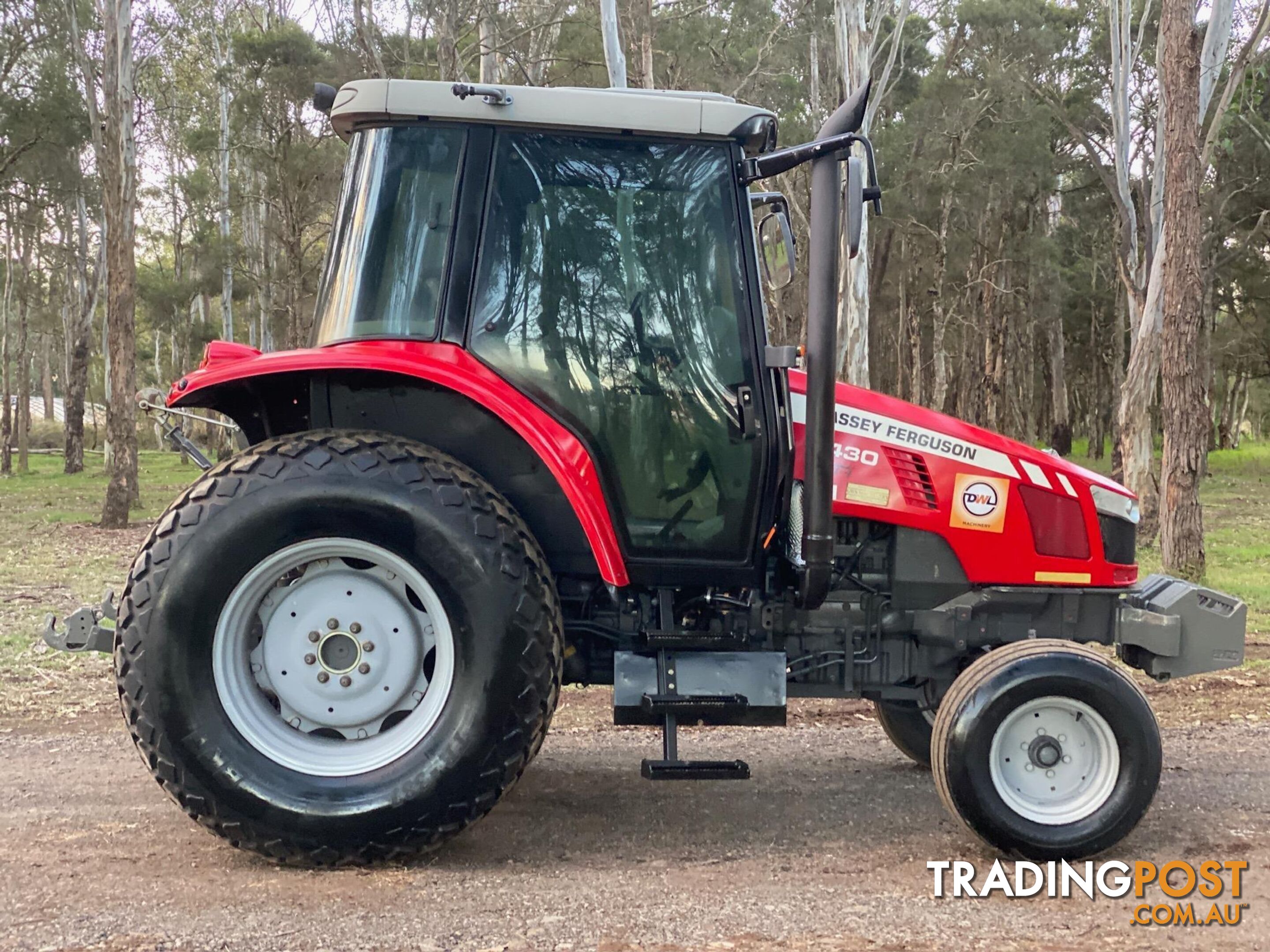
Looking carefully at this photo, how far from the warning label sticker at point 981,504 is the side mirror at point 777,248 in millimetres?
986

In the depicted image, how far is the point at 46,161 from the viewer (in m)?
26.7

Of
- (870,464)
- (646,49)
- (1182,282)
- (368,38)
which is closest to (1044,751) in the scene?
(870,464)

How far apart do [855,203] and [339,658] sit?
2.24 m

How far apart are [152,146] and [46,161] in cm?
1117

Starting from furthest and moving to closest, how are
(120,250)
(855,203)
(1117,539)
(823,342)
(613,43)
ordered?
(120,250)
(613,43)
(1117,539)
(823,342)
(855,203)

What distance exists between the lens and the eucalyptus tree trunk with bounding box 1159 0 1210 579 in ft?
34.2

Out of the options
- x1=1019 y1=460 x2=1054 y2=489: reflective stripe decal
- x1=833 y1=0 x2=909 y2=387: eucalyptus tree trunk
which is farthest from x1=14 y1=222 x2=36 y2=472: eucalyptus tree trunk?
x1=1019 y1=460 x2=1054 y2=489: reflective stripe decal

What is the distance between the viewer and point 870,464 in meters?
4.29

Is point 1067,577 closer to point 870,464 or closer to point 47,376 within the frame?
point 870,464

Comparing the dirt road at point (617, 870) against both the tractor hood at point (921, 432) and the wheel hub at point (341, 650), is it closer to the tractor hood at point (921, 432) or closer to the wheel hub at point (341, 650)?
the wheel hub at point (341, 650)

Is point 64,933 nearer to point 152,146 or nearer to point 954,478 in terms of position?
point 954,478

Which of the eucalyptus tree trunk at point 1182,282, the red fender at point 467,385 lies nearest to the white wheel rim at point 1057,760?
the red fender at point 467,385

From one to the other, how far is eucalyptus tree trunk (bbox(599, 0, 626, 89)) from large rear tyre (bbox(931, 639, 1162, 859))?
40.6ft

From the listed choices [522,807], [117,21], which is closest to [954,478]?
[522,807]
